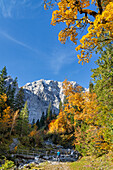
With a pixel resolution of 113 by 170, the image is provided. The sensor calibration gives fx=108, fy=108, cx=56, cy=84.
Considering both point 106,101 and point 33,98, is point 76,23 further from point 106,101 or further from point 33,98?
point 33,98

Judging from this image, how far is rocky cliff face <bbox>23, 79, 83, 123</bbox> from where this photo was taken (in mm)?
144125

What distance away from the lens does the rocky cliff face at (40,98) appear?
144125 millimetres

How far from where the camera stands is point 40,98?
16038cm

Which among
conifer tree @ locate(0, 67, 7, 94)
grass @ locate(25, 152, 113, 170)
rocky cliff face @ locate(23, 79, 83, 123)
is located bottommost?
grass @ locate(25, 152, 113, 170)

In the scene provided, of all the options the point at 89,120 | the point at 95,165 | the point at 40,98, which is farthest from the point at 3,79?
the point at 40,98

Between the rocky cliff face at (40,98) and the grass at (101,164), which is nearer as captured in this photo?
the grass at (101,164)

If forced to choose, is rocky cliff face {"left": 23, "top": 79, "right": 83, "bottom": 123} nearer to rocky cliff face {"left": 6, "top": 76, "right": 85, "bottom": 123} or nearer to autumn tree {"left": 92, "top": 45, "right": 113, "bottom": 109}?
rocky cliff face {"left": 6, "top": 76, "right": 85, "bottom": 123}

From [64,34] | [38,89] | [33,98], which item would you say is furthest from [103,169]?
[38,89]

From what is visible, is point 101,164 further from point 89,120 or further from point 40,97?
point 40,97

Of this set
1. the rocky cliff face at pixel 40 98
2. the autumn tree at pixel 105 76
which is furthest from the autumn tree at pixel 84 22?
the rocky cliff face at pixel 40 98

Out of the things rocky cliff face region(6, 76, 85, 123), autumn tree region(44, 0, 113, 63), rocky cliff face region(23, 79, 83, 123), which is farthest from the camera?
rocky cliff face region(23, 79, 83, 123)

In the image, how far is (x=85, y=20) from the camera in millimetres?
3939

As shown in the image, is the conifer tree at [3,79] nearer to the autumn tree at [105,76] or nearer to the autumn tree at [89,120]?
the autumn tree at [89,120]

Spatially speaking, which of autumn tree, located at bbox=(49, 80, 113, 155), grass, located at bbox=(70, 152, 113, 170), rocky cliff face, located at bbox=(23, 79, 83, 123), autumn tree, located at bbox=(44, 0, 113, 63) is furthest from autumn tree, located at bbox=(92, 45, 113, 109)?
rocky cliff face, located at bbox=(23, 79, 83, 123)
